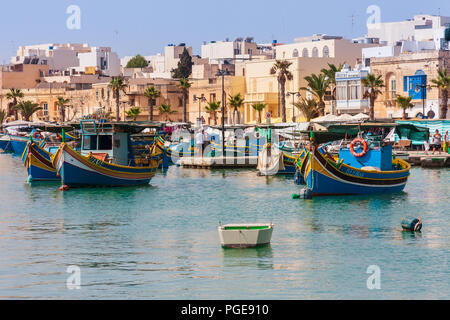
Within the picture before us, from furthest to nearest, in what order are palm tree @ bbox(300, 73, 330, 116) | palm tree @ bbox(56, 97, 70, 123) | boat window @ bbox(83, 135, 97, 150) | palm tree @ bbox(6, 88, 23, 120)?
1. palm tree @ bbox(6, 88, 23, 120)
2. palm tree @ bbox(56, 97, 70, 123)
3. palm tree @ bbox(300, 73, 330, 116)
4. boat window @ bbox(83, 135, 97, 150)

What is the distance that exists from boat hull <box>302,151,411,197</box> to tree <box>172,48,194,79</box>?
9052cm

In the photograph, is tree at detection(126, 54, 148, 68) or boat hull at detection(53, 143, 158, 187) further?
tree at detection(126, 54, 148, 68)

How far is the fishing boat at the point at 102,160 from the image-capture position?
47031 millimetres

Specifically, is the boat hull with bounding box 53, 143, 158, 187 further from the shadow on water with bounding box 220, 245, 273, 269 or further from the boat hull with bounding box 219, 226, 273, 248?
the shadow on water with bounding box 220, 245, 273, 269

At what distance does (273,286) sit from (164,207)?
731 inches

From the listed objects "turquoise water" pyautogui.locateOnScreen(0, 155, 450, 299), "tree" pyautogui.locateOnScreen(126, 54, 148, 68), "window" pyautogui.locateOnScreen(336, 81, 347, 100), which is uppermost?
"tree" pyautogui.locateOnScreen(126, 54, 148, 68)

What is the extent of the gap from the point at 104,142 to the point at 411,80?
39.5 m

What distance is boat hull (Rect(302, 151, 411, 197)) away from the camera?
41531 mm

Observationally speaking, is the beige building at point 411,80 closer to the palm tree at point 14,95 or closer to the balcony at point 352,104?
the balcony at point 352,104

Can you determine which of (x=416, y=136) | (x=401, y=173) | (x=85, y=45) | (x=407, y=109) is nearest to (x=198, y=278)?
(x=401, y=173)

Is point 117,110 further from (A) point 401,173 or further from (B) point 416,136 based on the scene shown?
(A) point 401,173

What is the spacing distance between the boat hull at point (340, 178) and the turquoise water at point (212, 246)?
3.29 feet

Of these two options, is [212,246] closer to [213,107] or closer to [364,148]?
[364,148]

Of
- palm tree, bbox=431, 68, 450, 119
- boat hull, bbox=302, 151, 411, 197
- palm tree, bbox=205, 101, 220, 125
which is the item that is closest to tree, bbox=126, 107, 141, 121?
palm tree, bbox=205, 101, 220, 125
